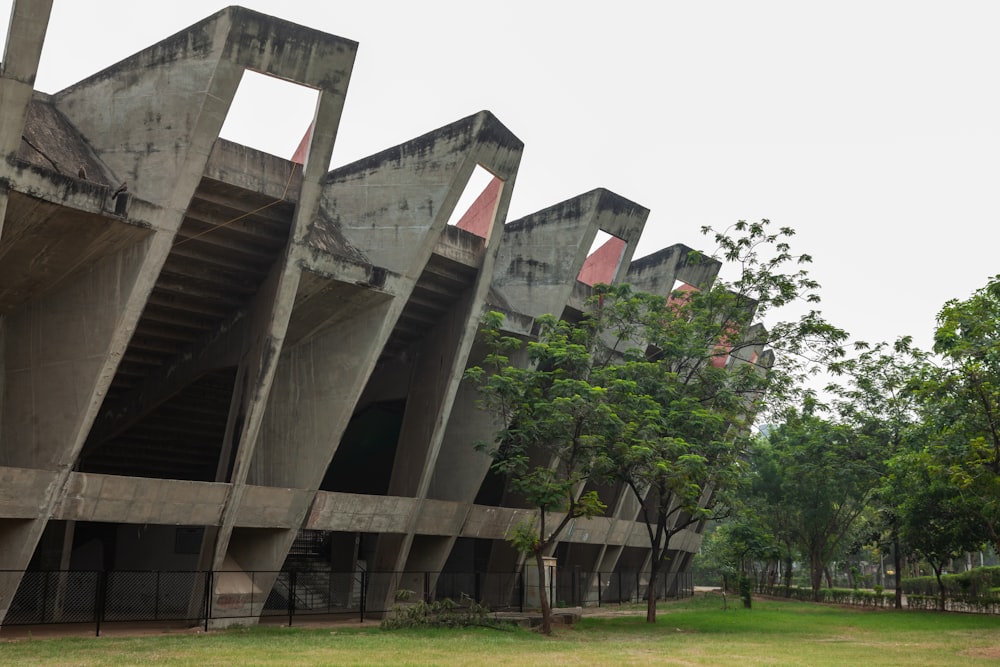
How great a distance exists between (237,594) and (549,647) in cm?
851

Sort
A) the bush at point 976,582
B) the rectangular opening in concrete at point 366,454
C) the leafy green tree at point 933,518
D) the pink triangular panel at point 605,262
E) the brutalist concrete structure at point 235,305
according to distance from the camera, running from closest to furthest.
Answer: the brutalist concrete structure at point 235,305 < the pink triangular panel at point 605,262 < the leafy green tree at point 933,518 < the rectangular opening in concrete at point 366,454 < the bush at point 976,582

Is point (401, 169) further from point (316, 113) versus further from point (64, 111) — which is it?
point (64, 111)

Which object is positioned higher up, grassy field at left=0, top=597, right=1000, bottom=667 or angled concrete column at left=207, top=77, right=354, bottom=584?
angled concrete column at left=207, top=77, right=354, bottom=584

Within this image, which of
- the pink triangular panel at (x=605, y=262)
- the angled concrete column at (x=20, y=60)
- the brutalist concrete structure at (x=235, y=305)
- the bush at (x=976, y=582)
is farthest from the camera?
the bush at (x=976, y=582)

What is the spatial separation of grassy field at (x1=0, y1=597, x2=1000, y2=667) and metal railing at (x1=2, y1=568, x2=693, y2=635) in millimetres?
1534

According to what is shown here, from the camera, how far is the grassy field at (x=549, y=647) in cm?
1620

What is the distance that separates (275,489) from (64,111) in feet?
35.8

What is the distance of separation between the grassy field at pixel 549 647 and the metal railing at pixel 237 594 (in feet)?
5.03

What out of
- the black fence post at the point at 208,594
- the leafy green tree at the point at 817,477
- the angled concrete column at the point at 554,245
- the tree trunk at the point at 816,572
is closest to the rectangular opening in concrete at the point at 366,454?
the angled concrete column at the point at 554,245

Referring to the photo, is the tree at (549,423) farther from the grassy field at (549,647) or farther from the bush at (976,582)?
the bush at (976,582)

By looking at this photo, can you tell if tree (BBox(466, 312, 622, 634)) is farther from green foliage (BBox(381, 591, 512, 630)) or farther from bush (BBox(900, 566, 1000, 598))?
bush (BBox(900, 566, 1000, 598))

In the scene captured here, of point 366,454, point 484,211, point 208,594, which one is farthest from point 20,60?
point 366,454

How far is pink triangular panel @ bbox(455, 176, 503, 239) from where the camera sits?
27330 millimetres

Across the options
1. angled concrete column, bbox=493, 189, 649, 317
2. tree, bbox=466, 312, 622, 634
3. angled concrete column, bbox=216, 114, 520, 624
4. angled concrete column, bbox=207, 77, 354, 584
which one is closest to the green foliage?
tree, bbox=466, 312, 622, 634
